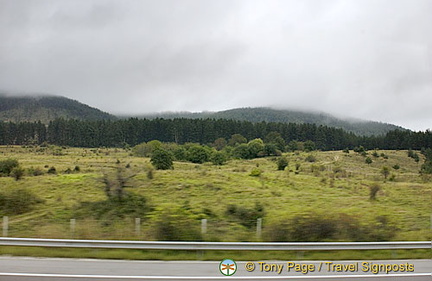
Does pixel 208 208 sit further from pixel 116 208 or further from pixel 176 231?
pixel 176 231

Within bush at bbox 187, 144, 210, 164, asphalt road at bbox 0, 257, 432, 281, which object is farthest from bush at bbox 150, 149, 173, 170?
asphalt road at bbox 0, 257, 432, 281

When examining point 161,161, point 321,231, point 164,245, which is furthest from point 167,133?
point 164,245

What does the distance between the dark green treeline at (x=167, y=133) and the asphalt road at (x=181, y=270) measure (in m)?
101

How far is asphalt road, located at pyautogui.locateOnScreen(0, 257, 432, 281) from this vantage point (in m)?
7.68

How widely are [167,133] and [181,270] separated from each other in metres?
109

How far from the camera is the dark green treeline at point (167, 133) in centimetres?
10956

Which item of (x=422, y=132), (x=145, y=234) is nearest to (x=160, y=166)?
(x=145, y=234)

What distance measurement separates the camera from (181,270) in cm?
830

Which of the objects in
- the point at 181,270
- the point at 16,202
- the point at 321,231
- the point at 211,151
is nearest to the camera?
the point at 181,270

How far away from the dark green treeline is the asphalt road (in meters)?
101

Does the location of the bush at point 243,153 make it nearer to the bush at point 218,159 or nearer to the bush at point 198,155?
the bush at point 198,155

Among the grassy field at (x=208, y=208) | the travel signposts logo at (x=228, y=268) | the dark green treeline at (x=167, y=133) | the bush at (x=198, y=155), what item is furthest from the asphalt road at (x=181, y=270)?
the dark green treeline at (x=167, y=133)

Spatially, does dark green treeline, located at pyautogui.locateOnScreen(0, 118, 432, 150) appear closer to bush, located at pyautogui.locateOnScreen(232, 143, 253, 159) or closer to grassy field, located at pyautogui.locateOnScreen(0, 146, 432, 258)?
bush, located at pyautogui.locateOnScreen(232, 143, 253, 159)

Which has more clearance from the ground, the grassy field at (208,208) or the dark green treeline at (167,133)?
the dark green treeline at (167,133)
